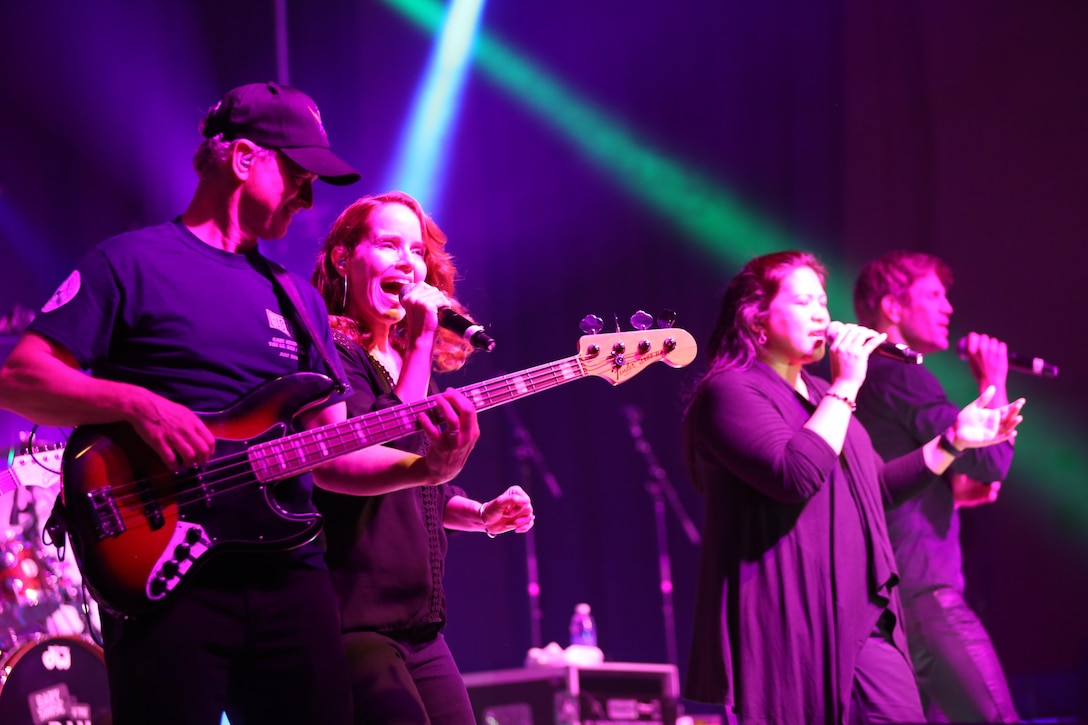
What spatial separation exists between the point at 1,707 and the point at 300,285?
2.41 meters

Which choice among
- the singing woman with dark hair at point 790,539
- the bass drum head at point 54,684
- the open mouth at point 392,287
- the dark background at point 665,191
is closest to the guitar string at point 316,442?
the open mouth at point 392,287

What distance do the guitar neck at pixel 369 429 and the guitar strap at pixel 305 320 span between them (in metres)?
0.09

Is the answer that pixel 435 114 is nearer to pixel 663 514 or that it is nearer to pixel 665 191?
pixel 665 191

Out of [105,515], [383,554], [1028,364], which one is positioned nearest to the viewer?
[105,515]

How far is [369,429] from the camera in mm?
2480

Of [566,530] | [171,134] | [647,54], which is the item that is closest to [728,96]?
[647,54]

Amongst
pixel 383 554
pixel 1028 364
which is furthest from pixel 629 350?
pixel 1028 364

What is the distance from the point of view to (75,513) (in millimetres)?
2064

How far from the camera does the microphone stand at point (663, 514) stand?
Answer: 24.2 ft

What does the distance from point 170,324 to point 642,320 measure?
130 cm

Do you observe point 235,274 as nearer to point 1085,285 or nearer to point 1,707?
point 1,707

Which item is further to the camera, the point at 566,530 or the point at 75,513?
the point at 566,530

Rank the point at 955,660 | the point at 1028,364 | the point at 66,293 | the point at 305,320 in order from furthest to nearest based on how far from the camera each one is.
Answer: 1. the point at 1028,364
2. the point at 955,660
3. the point at 305,320
4. the point at 66,293

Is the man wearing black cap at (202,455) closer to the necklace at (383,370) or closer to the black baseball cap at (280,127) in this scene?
Answer: the black baseball cap at (280,127)
